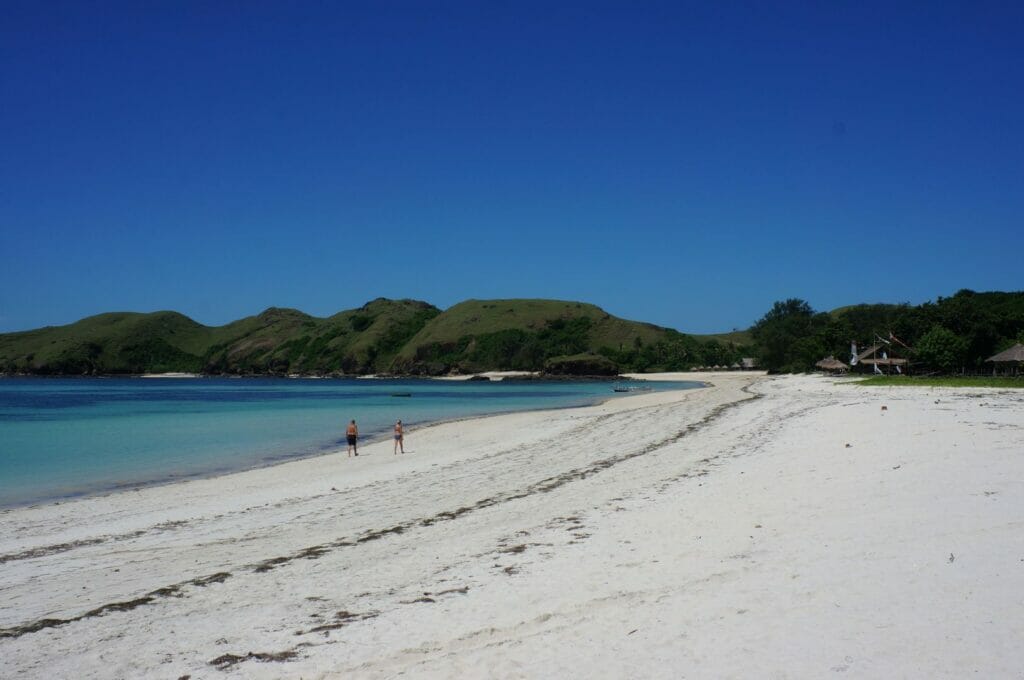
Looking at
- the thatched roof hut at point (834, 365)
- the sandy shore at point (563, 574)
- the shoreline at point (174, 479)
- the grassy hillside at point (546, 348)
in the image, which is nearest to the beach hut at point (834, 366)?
the thatched roof hut at point (834, 365)

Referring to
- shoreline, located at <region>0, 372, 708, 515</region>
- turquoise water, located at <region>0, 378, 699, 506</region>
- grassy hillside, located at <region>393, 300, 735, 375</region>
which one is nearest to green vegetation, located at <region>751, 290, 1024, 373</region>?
turquoise water, located at <region>0, 378, 699, 506</region>

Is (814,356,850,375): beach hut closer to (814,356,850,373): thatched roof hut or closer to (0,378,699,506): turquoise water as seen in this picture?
(814,356,850,373): thatched roof hut

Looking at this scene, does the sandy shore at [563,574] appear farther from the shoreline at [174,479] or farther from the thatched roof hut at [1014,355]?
the thatched roof hut at [1014,355]

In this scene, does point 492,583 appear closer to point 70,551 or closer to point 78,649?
point 78,649

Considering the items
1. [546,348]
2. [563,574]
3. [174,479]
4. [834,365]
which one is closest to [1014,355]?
[834,365]

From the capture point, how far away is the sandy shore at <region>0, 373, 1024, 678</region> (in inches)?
202

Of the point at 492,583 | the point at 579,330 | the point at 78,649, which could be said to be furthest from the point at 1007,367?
the point at 579,330

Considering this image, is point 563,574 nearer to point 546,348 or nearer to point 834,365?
point 834,365

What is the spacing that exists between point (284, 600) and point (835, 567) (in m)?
5.78

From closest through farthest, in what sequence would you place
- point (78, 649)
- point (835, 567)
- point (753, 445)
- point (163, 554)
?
point (78, 649) → point (835, 567) → point (163, 554) → point (753, 445)

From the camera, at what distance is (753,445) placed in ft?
57.4

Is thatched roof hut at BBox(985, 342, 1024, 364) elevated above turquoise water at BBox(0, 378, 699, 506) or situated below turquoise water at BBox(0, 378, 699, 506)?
above

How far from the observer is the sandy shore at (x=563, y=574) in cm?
512

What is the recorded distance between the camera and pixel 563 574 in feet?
24.0
